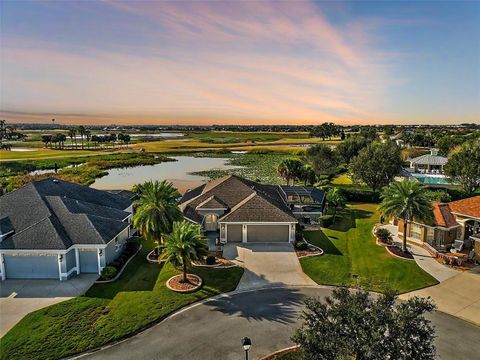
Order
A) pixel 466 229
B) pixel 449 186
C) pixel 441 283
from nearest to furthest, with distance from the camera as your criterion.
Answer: pixel 441 283, pixel 466 229, pixel 449 186

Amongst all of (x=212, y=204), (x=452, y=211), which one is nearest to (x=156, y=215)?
(x=212, y=204)

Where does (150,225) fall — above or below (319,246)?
above

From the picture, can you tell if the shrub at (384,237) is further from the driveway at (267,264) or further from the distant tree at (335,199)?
the distant tree at (335,199)

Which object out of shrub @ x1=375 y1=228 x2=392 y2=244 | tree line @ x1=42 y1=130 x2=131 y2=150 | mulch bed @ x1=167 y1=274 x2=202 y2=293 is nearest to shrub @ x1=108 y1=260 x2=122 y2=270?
Result: mulch bed @ x1=167 y1=274 x2=202 y2=293

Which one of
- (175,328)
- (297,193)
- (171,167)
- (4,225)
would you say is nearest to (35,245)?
(4,225)

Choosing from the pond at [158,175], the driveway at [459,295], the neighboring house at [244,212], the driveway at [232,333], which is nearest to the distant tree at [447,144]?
the pond at [158,175]

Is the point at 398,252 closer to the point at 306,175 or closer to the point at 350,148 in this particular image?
the point at 306,175

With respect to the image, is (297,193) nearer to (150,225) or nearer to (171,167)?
(150,225)
